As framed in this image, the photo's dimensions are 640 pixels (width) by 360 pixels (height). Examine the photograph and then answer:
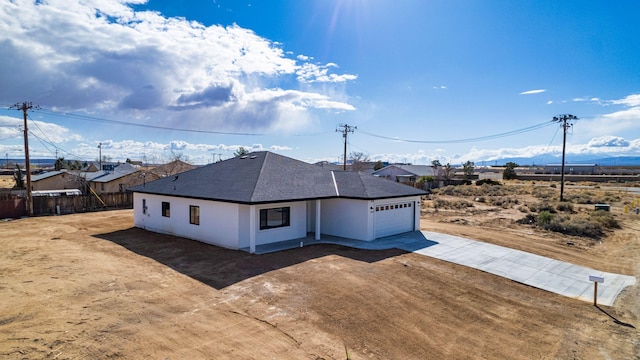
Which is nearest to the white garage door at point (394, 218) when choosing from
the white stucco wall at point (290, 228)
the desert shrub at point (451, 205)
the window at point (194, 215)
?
the white stucco wall at point (290, 228)

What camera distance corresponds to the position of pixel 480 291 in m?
12.1

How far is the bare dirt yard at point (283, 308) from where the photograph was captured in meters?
8.00

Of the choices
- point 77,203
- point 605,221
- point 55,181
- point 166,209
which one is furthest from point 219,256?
point 55,181

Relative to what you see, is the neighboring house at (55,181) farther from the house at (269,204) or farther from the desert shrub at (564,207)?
the desert shrub at (564,207)

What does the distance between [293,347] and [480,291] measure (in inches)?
296

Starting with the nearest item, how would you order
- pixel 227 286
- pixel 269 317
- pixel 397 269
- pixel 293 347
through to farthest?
pixel 293 347, pixel 269 317, pixel 227 286, pixel 397 269

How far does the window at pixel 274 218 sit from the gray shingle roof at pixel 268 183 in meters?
1.11

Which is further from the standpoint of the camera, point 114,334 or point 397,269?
point 397,269

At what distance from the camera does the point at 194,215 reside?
60.5ft

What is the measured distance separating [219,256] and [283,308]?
6190mm

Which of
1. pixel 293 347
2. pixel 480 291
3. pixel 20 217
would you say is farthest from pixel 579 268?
pixel 20 217

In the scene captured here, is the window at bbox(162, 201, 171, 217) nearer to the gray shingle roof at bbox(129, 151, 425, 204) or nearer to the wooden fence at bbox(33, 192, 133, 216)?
the gray shingle roof at bbox(129, 151, 425, 204)

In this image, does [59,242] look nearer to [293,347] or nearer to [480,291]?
[293,347]

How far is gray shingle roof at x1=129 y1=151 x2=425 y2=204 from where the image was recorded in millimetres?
16745
